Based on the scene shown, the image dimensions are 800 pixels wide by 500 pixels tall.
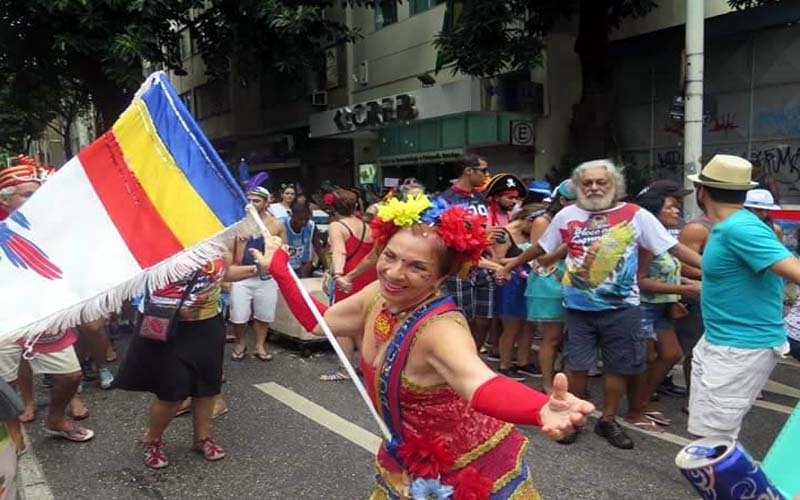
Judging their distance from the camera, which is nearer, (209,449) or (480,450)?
(480,450)

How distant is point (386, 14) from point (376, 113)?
112 inches

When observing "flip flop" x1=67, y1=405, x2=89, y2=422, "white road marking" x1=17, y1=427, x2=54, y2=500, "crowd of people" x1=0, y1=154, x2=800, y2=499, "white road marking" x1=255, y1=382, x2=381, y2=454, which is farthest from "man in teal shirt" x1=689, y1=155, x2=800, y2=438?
"flip flop" x1=67, y1=405, x2=89, y2=422

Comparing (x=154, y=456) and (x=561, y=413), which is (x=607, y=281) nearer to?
(x=561, y=413)

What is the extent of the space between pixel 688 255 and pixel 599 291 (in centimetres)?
70

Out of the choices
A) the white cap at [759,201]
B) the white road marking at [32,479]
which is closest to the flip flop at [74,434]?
the white road marking at [32,479]

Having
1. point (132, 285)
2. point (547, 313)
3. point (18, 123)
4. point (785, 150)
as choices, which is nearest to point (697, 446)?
point (132, 285)

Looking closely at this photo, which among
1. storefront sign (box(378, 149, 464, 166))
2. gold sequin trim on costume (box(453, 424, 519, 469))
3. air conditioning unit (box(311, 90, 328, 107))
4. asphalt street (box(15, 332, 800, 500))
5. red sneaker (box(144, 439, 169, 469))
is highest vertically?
air conditioning unit (box(311, 90, 328, 107))

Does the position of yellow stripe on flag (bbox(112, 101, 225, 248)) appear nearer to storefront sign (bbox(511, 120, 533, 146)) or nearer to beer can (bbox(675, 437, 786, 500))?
beer can (bbox(675, 437, 786, 500))

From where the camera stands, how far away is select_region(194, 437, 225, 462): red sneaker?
416 centimetres

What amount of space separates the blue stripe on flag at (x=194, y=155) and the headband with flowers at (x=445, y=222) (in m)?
0.86

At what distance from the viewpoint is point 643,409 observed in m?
4.75

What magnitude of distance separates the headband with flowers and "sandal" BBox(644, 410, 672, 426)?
305 cm

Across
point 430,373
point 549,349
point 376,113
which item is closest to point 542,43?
point 376,113

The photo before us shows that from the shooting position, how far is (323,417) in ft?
16.1
